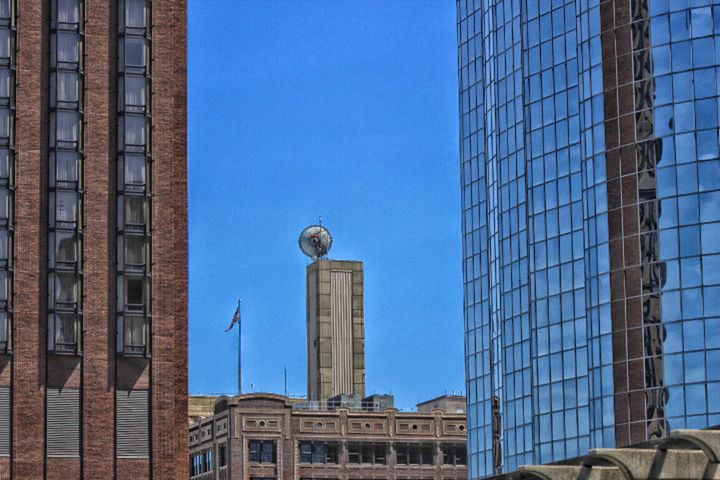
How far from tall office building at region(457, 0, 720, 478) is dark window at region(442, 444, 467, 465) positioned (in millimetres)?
37182

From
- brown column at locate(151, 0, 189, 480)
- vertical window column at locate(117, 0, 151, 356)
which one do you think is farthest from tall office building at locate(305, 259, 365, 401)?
vertical window column at locate(117, 0, 151, 356)

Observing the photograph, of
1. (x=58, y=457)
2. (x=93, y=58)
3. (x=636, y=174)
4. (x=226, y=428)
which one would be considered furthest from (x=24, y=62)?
(x=226, y=428)

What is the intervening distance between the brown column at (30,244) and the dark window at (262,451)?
7903 cm

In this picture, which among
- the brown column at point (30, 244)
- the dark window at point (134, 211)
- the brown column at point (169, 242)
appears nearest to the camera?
the brown column at point (30, 244)

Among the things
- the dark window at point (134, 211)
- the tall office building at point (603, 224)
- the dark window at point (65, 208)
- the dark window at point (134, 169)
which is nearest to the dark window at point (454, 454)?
the tall office building at point (603, 224)

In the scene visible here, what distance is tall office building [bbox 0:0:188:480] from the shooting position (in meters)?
80.4

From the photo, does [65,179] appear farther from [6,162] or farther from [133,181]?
[133,181]

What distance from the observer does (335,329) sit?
18688 centimetres

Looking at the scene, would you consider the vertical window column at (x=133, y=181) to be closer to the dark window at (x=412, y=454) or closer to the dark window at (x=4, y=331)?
the dark window at (x=4, y=331)

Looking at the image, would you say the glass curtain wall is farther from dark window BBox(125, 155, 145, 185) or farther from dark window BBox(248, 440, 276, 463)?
dark window BBox(248, 440, 276, 463)

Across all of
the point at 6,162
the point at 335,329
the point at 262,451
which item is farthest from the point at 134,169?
the point at 335,329

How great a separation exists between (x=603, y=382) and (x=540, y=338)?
499 inches

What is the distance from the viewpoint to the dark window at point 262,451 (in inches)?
6230

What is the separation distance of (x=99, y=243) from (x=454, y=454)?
89376mm
